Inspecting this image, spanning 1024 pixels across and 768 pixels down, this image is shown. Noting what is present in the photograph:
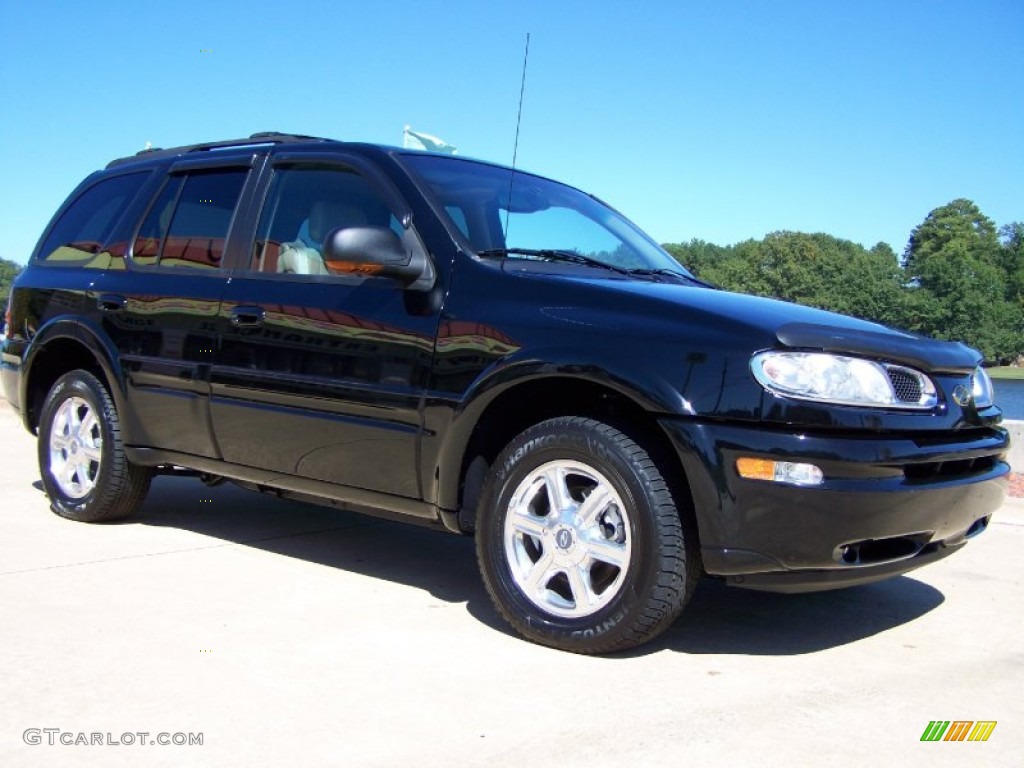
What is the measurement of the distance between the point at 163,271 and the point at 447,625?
2267mm

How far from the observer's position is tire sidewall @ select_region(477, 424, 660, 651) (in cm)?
307

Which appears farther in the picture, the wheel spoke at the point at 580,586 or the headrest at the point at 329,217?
the headrest at the point at 329,217

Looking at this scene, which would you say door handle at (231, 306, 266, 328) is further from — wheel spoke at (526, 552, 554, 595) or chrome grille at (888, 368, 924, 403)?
chrome grille at (888, 368, 924, 403)

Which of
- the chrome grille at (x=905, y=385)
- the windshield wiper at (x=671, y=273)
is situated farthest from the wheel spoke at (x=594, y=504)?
the windshield wiper at (x=671, y=273)

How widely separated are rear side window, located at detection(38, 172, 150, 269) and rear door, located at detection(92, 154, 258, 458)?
0.75 ft

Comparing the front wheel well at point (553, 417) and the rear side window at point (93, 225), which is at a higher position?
the rear side window at point (93, 225)

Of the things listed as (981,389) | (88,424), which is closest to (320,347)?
(88,424)

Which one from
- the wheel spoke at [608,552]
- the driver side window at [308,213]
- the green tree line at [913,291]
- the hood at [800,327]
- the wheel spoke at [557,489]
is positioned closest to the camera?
the hood at [800,327]

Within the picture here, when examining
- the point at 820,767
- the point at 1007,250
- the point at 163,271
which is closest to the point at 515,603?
the point at 820,767

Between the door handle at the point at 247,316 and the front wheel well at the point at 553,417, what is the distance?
114 centimetres

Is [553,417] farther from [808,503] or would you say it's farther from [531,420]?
[808,503]

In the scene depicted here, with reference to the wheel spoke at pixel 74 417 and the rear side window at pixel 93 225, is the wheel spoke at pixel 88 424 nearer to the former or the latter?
the wheel spoke at pixel 74 417

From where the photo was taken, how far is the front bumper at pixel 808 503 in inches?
114

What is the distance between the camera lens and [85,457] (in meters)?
5.07
